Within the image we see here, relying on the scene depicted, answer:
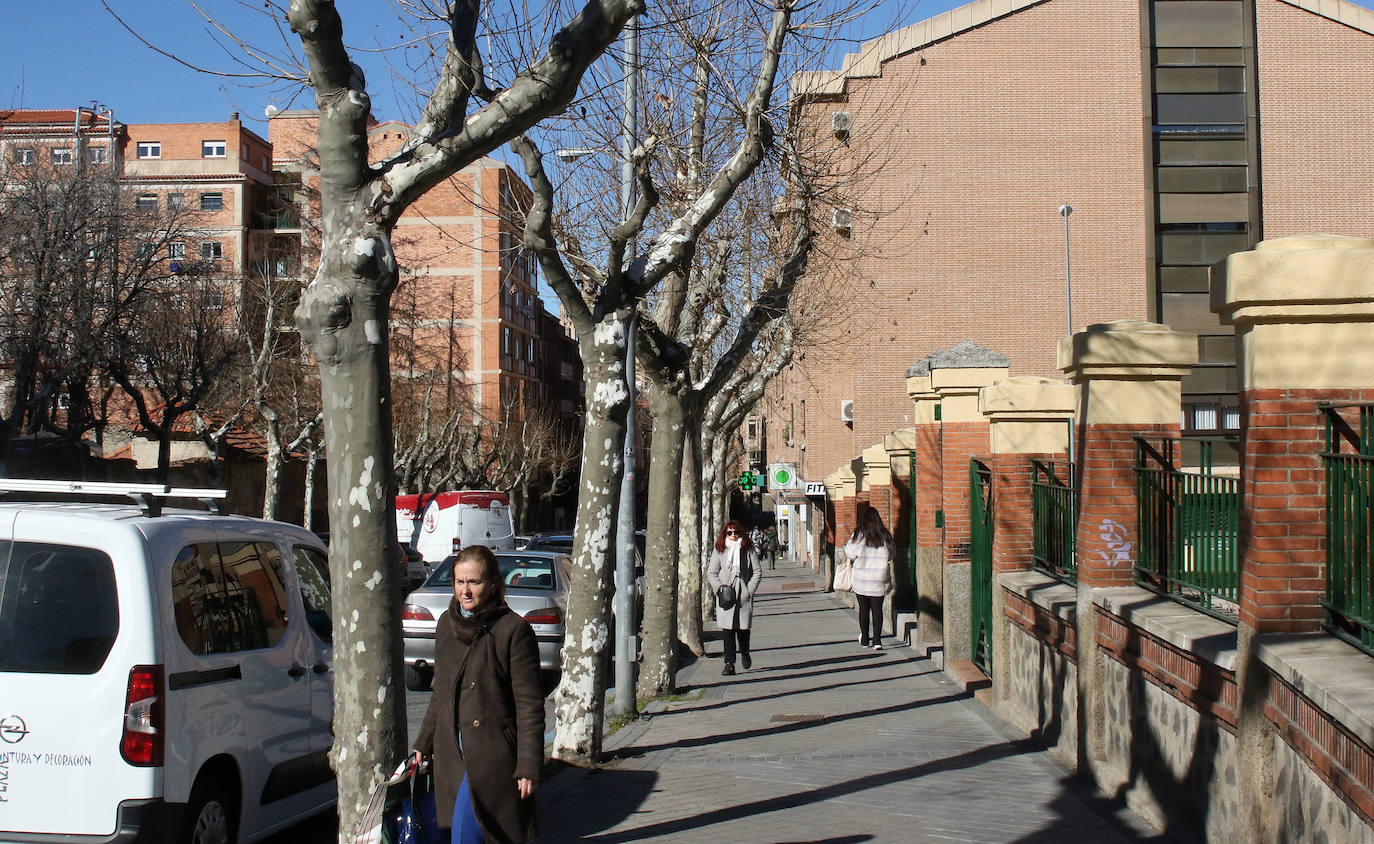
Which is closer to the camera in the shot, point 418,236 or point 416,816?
point 416,816

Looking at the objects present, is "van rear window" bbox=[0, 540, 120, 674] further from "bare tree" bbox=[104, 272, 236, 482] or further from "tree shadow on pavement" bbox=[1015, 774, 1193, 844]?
"bare tree" bbox=[104, 272, 236, 482]

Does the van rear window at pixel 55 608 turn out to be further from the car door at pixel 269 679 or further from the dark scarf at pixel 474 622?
the dark scarf at pixel 474 622

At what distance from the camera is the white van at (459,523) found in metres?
36.7

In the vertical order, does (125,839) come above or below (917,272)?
below

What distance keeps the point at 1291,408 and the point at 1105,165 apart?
3932cm

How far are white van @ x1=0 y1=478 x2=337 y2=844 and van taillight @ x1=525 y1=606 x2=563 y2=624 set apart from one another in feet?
26.6

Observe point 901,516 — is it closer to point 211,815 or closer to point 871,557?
point 871,557

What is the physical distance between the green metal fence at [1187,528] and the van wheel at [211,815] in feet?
16.4

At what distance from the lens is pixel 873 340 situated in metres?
40.8

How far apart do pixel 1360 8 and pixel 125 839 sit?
47.3 m

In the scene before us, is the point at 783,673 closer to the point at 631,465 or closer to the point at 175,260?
the point at 631,465

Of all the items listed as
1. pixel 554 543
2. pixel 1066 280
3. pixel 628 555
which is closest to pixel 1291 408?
pixel 628 555

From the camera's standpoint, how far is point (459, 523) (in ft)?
120

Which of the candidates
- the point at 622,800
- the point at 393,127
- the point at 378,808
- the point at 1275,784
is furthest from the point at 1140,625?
the point at 393,127
